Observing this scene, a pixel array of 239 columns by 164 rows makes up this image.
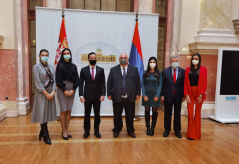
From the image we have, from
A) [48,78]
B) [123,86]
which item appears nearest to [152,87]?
[123,86]

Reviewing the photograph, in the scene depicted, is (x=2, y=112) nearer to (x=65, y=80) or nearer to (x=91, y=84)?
(x=65, y=80)

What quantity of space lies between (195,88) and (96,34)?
259 cm

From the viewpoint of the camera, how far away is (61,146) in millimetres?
3396

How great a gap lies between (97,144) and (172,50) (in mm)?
Result: 3514

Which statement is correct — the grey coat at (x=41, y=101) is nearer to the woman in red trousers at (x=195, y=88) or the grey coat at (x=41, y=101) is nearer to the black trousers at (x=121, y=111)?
the black trousers at (x=121, y=111)

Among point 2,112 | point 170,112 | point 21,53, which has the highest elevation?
point 21,53

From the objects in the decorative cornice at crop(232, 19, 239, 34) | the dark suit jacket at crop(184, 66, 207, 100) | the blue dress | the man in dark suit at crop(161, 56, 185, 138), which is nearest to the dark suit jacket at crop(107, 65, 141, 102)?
the blue dress

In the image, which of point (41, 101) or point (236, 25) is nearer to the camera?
point (41, 101)

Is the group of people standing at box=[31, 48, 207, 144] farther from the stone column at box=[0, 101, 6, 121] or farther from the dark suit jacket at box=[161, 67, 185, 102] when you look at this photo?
the stone column at box=[0, 101, 6, 121]

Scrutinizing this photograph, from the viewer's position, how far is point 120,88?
12.1ft

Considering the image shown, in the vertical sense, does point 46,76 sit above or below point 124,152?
above

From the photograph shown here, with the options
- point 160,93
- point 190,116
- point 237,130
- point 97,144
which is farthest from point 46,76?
point 237,130

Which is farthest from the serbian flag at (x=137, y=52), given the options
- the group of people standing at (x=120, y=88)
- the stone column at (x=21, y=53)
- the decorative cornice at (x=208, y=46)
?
the stone column at (x=21, y=53)

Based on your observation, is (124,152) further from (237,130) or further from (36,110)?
(237,130)
